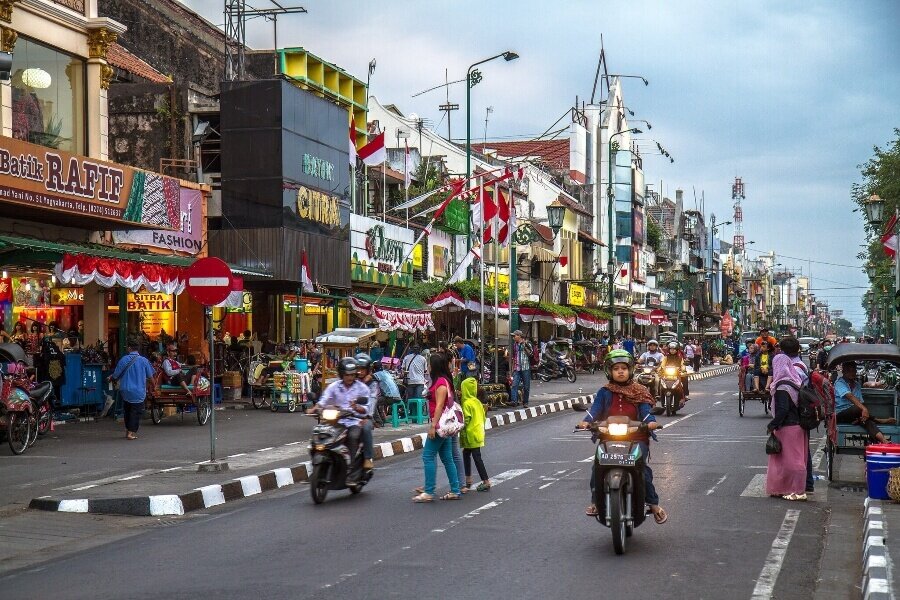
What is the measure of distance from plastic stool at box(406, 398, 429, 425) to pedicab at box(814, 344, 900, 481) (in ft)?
34.9

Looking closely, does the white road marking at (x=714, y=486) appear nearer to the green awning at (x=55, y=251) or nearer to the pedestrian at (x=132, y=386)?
the pedestrian at (x=132, y=386)

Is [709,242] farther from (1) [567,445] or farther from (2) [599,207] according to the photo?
(1) [567,445]

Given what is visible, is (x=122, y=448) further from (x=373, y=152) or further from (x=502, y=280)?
(x=502, y=280)

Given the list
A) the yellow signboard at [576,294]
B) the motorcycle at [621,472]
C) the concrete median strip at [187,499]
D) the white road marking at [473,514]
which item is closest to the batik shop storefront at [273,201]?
the concrete median strip at [187,499]

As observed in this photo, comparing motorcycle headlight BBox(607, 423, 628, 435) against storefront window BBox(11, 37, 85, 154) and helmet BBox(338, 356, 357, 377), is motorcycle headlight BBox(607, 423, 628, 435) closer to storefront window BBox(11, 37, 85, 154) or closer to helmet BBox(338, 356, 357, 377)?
helmet BBox(338, 356, 357, 377)

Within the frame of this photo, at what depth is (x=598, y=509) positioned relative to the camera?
398 inches

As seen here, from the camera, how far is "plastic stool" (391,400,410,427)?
24.1 meters

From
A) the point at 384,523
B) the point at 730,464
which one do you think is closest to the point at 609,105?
the point at 730,464

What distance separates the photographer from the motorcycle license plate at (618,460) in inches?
391

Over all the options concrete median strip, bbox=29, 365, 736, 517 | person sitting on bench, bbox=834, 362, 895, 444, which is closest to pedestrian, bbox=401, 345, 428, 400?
concrete median strip, bbox=29, 365, 736, 517

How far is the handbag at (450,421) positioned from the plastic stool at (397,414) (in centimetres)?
1047

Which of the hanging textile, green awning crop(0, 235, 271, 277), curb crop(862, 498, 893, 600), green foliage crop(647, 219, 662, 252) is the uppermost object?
green foliage crop(647, 219, 662, 252)

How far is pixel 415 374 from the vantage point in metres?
25.2

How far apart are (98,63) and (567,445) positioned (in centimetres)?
1393
